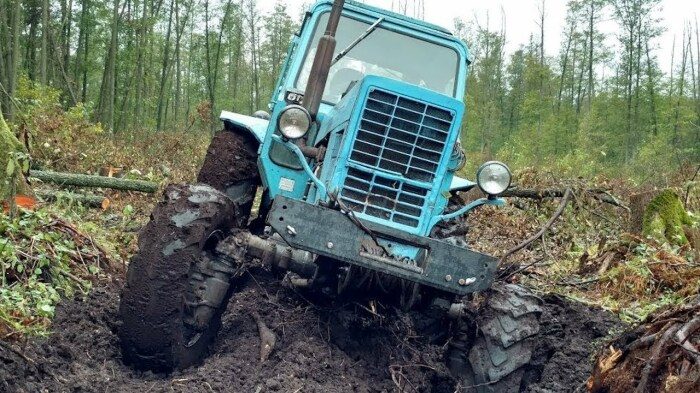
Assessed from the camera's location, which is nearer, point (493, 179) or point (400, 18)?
point (493, 179)

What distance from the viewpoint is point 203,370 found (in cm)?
482

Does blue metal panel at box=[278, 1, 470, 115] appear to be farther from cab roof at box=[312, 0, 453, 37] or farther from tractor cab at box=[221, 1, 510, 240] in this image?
tractor cab at box=[221, 1, 510, 240]

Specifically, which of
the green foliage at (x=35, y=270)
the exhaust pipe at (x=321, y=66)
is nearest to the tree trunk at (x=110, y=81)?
the green foliage at (x=35, y=270)

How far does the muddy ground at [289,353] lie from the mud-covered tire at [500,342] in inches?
6.0

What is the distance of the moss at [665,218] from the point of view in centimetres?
873

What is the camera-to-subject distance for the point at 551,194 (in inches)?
436

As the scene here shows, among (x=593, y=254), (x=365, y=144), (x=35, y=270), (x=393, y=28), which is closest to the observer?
(x=365, y=144)

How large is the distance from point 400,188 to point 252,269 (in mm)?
1653

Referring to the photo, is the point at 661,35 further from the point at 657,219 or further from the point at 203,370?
Answer: the point at 203,370

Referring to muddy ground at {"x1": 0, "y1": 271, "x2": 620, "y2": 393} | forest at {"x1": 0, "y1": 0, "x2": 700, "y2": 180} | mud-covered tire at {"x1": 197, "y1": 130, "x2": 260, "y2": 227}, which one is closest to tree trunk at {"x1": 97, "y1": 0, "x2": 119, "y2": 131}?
forest at {"x1": 0, "y1": 0, "x2": 700, "y2": 180}

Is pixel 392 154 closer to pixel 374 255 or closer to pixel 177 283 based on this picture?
pixel 374 255

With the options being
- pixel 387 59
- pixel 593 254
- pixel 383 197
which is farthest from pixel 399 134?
pixel 593 254

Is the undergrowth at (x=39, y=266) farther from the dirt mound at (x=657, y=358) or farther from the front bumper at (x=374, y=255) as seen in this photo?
the dirt mound at (x=657, y=358)

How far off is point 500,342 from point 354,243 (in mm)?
1286
